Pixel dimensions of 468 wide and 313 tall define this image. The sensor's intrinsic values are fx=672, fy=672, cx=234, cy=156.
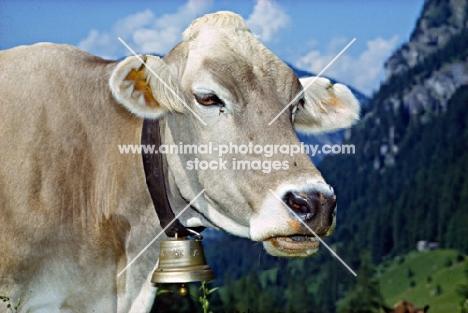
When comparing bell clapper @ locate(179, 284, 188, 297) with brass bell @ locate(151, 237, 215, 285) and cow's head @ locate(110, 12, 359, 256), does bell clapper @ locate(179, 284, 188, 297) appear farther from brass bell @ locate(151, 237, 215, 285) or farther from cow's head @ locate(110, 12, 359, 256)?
cow's head @ locate(110, 12, 359, 256)

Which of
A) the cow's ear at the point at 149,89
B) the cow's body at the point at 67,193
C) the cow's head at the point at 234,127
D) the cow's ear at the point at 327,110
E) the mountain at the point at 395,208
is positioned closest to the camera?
the cow's head at the point at 234,127

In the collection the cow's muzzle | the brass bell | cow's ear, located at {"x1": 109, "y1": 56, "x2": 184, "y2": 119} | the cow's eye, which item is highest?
cow's ear, located at {"x1": 109, "y1": 56, "x2": 184, "y2": 119}

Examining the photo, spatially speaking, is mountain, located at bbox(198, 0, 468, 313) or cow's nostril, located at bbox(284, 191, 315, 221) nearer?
cow's nostril, located at bbox(284, 191, 315, 221)

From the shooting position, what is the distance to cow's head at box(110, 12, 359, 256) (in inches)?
149

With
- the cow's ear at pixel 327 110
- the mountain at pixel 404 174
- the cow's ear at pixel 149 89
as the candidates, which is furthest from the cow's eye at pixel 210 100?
the mountain at pixel 404 174

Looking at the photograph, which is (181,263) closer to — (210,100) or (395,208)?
(210,100)

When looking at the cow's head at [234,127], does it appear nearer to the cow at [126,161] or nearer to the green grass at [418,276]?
the cow at [126,161]

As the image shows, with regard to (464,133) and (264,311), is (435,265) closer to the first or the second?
(464,133)

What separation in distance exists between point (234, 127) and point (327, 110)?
1308 millimetres

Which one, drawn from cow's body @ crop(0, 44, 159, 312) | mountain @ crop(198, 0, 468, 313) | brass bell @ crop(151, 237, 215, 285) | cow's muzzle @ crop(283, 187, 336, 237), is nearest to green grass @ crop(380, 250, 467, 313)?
mountain @ crop(198, 0, 468, 313)

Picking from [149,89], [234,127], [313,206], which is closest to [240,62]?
[234,127]

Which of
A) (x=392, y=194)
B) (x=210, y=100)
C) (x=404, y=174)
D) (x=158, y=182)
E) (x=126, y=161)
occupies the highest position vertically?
(x=404, y=174)

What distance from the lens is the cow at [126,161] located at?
402 centimetres

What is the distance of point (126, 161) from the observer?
4641mm
